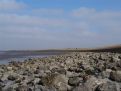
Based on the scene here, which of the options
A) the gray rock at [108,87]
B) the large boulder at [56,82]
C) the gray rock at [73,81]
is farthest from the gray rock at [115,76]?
the large boulder at [56,82]

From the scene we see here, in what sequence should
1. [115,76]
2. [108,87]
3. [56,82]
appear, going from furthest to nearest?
[56,82]
[115,76]
[108,87]

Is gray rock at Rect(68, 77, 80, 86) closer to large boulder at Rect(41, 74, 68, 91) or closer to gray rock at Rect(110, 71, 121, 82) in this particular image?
large boulder at Rect(41, 74, 68, 91)

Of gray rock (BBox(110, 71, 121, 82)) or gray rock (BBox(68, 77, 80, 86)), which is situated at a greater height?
gray rock (BBox(110, 71, 121, 82))

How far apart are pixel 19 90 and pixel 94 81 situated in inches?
132

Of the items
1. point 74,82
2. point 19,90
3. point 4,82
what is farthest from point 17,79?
point 74,82

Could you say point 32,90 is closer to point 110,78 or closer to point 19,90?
point 19,90

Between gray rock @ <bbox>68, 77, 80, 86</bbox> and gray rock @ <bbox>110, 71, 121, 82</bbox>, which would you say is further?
gray rock @ <bbox>68, 77, 80, 86</bbox>

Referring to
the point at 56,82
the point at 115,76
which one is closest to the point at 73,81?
the point at 56,82

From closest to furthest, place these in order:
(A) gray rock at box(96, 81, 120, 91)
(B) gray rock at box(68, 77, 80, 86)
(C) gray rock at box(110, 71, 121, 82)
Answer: (A) gray rock at box(96, 81, 120, 91) → (C) gray rock at box(110, 71, 121, 82) → (B) gray rock at box(68, 77, 80, 86)

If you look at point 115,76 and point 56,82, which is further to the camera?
point 56,82

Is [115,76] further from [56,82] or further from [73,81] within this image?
[56,82]

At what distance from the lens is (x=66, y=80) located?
15070mm

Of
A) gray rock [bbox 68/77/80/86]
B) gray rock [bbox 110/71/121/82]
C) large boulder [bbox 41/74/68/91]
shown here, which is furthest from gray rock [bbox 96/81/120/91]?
large boulder [bbox 41/74/68/91]

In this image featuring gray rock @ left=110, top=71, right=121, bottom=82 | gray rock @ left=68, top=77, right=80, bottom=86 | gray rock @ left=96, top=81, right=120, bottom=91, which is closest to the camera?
gray rock @ left=96, top=81, right=120, bottom=91
